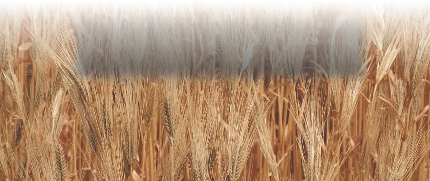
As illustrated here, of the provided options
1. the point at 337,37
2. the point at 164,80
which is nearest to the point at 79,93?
the point at 164,80

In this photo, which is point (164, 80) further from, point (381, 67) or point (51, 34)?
point (381, 67)

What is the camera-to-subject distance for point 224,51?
1.81 m

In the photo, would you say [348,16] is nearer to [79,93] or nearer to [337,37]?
[337,37]

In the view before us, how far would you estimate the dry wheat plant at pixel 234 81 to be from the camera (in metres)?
1.81

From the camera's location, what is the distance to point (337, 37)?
5.93ft

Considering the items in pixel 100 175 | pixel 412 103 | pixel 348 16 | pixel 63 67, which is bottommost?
pixel 100 175

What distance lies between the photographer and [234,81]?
1.81m

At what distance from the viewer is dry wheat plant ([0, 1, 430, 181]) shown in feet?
5.94

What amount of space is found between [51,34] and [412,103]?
1011 mm

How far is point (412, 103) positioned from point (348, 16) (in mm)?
301

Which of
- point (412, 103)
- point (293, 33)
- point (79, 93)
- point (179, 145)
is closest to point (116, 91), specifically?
point (79, 93)

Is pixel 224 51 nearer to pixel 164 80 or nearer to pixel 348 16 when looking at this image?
pixel 164 80

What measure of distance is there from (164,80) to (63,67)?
0.28 meters

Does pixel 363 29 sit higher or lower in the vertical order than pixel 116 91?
higher
